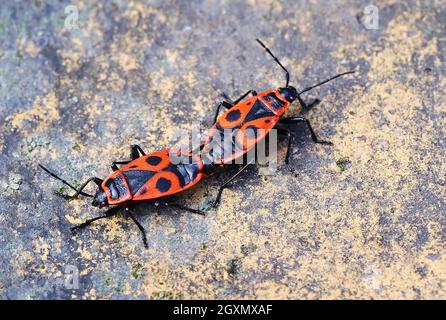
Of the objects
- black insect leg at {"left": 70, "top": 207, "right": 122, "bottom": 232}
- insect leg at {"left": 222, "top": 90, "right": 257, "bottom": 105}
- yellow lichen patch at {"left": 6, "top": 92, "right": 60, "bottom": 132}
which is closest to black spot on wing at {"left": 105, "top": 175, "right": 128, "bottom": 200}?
black insect leg at {"left": 70, "top": 207, "right": 122, "bottom": 232}

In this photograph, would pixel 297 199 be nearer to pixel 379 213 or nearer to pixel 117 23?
pixel 379 213

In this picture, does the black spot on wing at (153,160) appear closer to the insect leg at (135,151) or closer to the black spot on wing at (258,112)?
the insect leg at (135,151)

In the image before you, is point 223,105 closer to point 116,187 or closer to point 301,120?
point 301,120

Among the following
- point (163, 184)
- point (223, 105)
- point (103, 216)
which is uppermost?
point (223, 105)

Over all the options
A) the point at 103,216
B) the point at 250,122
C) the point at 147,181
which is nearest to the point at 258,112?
the point at 250,122

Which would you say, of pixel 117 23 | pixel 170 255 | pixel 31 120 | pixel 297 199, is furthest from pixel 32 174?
pixel 297 199

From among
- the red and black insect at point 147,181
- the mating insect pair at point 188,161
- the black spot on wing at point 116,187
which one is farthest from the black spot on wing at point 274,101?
the black spot on wing at point 116,187
